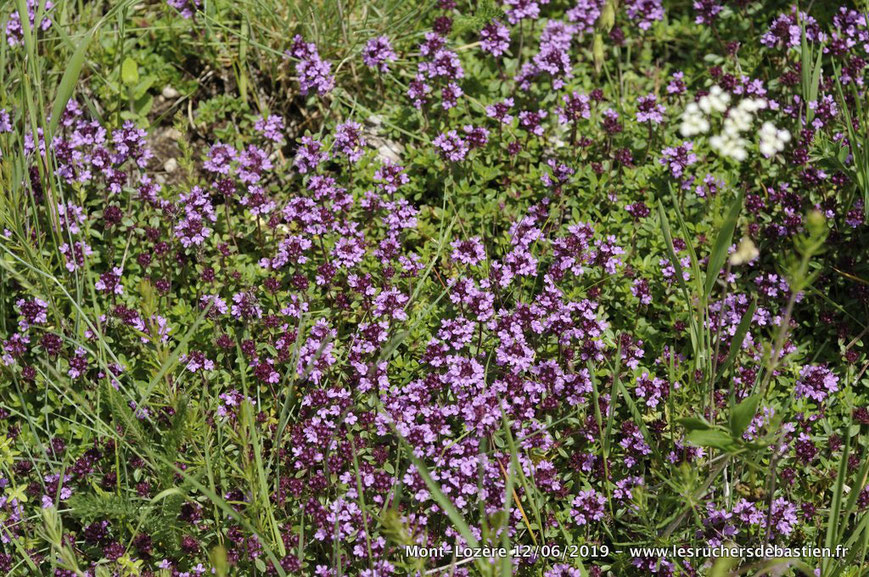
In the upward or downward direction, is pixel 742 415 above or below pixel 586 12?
below

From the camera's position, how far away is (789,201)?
192 inches

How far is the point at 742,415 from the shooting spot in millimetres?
3049

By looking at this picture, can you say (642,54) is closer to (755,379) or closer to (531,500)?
(755,379)

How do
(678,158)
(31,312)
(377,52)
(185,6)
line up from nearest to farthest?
(31,312)
(678,158)
(377,52)
(185,6)

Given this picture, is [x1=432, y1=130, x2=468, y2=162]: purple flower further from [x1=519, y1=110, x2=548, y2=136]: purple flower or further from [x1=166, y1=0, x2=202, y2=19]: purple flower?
[x1=166, y1=0, x2=202, y2=19]: purple flower

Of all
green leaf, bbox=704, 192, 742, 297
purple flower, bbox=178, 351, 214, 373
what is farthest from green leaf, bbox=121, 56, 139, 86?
green leaf, bbox=704, 192, 742, 297

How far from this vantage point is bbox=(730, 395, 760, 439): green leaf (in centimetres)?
302

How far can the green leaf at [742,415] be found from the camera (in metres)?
3.02

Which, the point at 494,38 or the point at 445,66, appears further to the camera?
the point at 494,38

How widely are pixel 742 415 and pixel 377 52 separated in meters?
3.40

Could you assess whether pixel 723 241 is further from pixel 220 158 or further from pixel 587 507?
pixel 220 158

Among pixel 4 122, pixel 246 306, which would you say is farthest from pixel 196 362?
pixel 4 122

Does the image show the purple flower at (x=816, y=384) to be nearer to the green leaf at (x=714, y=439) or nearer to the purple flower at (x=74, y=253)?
the green leaf at (x=714, y=439)

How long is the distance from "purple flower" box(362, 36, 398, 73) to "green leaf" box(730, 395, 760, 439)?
332 centimetres
